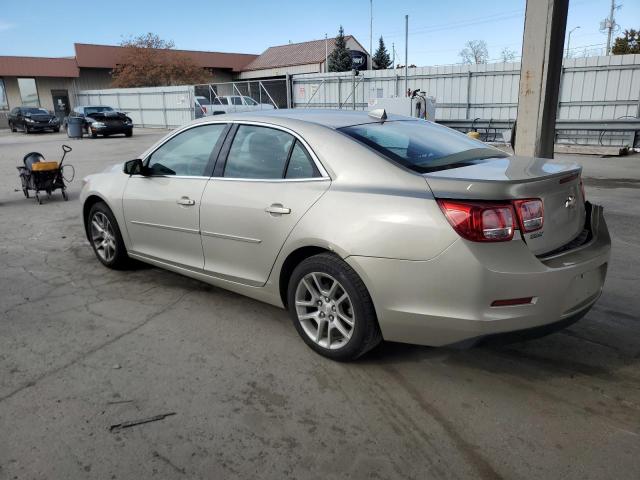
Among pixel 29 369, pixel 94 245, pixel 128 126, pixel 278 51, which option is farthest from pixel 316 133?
pixel 278 51

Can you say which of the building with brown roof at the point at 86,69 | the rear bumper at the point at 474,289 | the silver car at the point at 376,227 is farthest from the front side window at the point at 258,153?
the building with brown roof at the point at 86,69

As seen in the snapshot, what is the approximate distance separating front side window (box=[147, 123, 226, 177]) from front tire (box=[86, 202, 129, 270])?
0.80m

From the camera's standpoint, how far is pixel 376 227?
9.28 ft

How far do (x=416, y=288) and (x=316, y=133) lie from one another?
126 centimetres

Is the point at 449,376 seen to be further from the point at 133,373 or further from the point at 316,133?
the point at 133,373

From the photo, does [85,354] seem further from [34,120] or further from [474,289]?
[34,120]

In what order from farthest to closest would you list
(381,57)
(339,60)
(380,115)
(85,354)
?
(381,57), (339,60), (380,115), (85,354)

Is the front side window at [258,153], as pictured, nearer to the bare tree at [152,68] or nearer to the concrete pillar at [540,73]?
the concrete pillar at [540,73]

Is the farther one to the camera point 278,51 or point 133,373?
point 278,51

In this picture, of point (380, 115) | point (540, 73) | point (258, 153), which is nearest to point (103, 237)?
point (258, 153)

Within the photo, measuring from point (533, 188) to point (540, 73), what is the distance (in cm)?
549

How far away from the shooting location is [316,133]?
3357 millimetres

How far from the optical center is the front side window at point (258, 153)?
351 cm

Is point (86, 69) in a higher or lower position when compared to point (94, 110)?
higher
